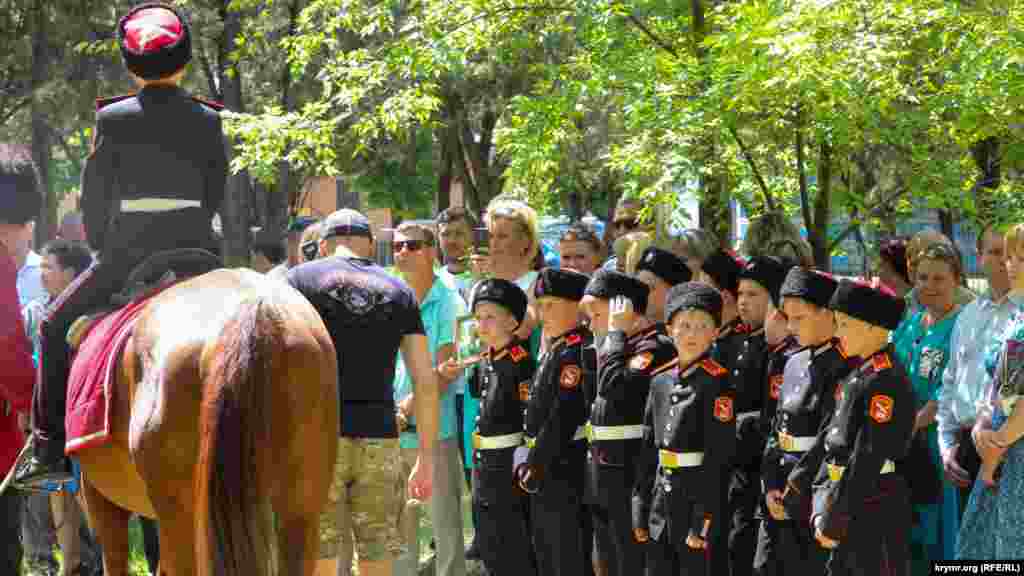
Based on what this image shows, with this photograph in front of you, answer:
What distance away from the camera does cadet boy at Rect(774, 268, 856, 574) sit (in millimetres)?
5914

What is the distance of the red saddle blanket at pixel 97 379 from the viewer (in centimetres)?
467

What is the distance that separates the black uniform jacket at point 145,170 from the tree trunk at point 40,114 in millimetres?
14369

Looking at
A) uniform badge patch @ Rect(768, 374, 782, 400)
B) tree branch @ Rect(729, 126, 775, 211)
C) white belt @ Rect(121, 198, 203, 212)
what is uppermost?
tree branch @ Rect(729, 126, 775, 211)

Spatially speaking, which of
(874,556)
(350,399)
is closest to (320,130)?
(350,399)

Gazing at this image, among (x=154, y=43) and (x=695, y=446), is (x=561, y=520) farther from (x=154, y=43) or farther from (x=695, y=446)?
(x=154, y=43)

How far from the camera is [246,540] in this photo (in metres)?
4.07

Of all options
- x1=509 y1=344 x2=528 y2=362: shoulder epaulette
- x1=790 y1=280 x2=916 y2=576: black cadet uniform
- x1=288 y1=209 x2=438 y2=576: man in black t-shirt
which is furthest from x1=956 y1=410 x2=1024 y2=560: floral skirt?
x1=288 y1=209 x2=438 y2=576: man in black t-shirt

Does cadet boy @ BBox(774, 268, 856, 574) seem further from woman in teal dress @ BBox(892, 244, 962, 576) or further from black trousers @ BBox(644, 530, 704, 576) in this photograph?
woman in teal dress @ BBox(892, 244, 962, 576)

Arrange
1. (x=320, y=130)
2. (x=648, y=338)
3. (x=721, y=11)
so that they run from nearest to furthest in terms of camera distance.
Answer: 1. (x=648, y=338)
2. (x=721, y=11)
3. (x=320, y=130)

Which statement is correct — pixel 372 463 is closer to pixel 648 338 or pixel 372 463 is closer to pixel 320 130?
pixel 648 338

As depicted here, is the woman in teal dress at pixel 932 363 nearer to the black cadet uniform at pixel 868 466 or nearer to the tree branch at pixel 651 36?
the black cadet uniform at pixel 868 466

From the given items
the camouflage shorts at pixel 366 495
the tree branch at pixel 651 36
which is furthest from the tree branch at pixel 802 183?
the camouflage shorts at pixel 366 495

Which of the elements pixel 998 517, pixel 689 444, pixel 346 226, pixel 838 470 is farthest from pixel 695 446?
pixel 346 226

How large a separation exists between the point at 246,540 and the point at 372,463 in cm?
180
